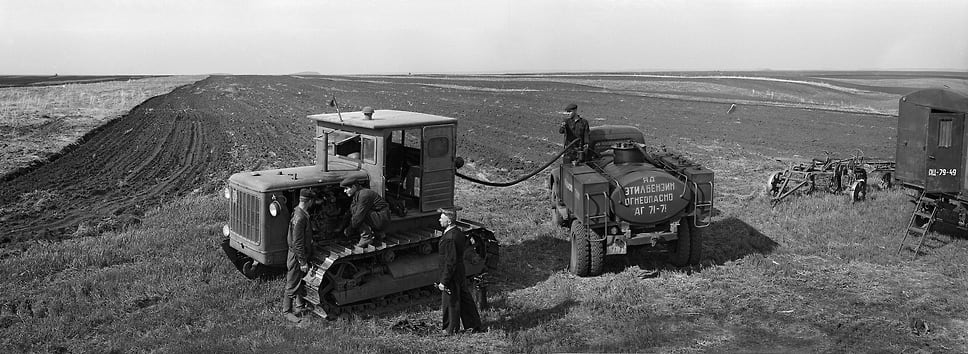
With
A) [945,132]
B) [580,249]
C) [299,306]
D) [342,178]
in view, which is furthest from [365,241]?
[945,132]

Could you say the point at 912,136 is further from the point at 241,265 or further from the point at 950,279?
the point at 241,265

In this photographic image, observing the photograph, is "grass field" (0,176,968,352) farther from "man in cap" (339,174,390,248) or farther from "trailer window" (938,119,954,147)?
"trailer window" (938,119,954,147)

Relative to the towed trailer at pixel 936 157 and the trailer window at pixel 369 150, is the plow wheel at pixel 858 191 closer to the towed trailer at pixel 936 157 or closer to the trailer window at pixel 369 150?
the towed trailer at pixel 936 157

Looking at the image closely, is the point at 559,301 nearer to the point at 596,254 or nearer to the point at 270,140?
the point at 596,254

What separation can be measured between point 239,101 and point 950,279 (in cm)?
4499

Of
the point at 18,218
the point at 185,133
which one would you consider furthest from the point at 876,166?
the point at 185,133

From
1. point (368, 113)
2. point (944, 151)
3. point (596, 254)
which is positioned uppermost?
point (368, 113)

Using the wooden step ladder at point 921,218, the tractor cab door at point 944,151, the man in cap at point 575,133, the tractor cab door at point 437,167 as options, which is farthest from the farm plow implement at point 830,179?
the tractor cab door at point 437,167

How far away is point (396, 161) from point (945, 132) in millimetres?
10348

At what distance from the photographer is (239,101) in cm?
5047

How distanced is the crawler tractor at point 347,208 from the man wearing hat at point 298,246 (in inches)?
5.9

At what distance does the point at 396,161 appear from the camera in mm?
12320

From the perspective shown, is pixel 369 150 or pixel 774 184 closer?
pixel 369 150

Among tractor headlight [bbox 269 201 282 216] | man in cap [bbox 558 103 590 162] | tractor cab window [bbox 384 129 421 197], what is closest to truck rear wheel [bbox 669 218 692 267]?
man in cap [bbox 558 103 590 162]
